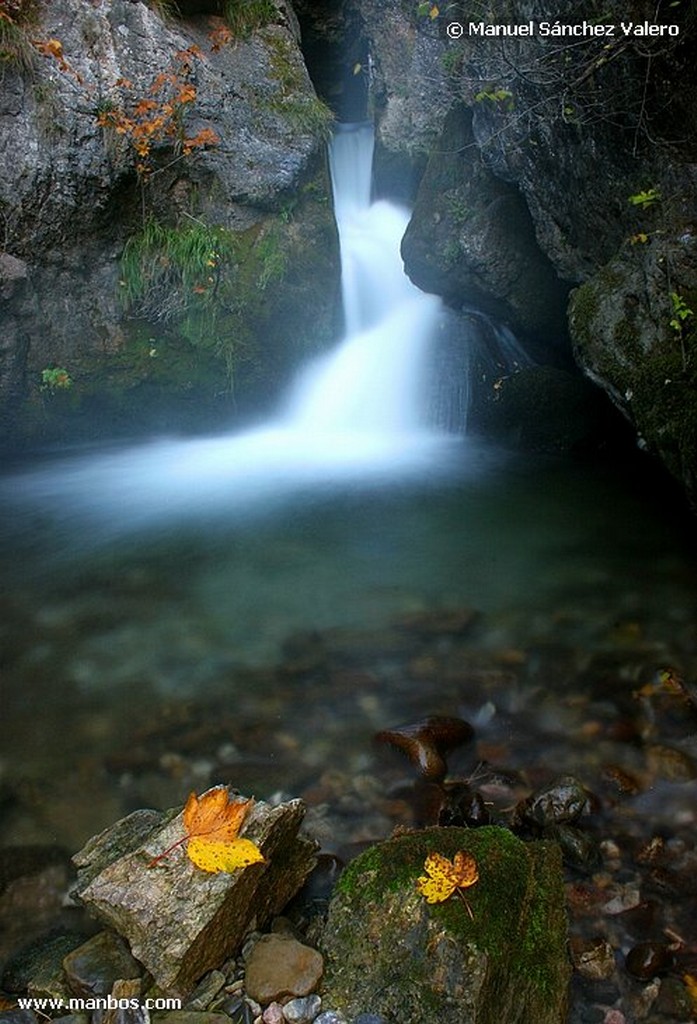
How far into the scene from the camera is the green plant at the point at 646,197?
4379 mm

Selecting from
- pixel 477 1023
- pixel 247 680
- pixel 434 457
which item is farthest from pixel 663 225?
pixel 477 1023

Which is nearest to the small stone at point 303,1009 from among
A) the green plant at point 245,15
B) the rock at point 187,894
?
the rock at point 187,894

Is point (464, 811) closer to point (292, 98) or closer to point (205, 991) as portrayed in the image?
point (205, 991)

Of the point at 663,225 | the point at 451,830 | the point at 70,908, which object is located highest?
the point at 663,225

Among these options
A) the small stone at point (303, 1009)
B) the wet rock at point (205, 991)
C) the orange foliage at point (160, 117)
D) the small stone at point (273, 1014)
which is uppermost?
the orange foliage at point (160, 117)

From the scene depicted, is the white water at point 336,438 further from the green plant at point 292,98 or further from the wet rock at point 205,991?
the wet rock at point 205,991

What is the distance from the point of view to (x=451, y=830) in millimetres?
1975

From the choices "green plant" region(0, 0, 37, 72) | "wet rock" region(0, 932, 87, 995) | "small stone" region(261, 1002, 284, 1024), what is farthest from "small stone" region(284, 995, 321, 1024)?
"green plant" region(0, 0, 37, 72)

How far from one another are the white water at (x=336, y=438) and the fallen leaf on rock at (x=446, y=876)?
4.31m

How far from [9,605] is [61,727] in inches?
59.2

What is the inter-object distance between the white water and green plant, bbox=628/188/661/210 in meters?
3.14

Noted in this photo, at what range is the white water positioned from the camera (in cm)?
619

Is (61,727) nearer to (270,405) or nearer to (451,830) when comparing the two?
(451,830)

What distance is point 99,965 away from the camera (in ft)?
5.98
